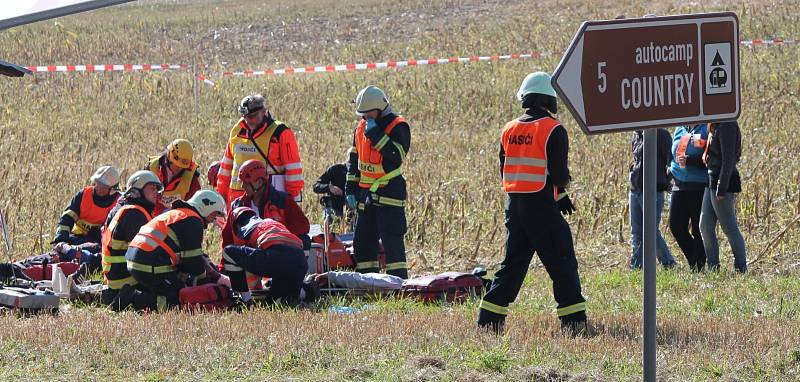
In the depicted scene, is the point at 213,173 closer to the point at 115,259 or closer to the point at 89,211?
the point at 89,211

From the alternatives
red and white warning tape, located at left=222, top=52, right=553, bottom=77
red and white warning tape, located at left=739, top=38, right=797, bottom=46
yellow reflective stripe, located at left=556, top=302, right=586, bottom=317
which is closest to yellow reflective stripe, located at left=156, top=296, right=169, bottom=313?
yellow reflective stripe, located at left=556, top=302, right=586, bottom=317

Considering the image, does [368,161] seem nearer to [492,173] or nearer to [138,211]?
[138,211]

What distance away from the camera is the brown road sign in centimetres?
554

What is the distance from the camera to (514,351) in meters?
7.82

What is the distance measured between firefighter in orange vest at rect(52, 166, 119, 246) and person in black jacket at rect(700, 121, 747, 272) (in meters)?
5.75

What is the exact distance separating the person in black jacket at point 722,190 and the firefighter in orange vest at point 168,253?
446 cm

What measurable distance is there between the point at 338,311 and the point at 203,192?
1571 millimetres

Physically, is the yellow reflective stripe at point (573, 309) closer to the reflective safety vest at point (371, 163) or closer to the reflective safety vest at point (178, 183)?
the reflective safety vest at point (371, 163)

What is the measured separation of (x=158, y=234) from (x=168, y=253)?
183mm

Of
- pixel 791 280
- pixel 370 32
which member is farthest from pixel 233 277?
pixel 370 32

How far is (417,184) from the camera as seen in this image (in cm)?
1667

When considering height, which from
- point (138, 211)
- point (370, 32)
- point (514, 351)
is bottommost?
point (514, 351)

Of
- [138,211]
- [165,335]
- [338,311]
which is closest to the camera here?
[165,335]

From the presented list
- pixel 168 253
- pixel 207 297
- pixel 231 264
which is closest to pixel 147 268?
pixel 168 253
